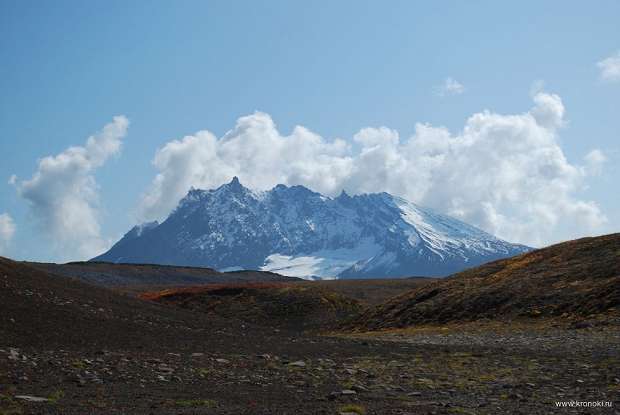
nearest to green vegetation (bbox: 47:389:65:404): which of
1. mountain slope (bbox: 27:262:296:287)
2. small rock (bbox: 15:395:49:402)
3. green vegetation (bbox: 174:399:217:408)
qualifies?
small rock (bbox: 15:395:49:402)

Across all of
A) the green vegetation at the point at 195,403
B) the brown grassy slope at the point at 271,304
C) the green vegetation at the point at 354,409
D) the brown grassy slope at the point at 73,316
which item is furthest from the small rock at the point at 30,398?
the brown grassy slope at the point at 271,304

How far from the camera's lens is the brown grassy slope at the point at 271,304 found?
228 ft

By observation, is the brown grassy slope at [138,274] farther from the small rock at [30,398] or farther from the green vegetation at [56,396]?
the small rock at [30,398]

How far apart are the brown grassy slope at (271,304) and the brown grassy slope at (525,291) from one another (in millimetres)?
11749

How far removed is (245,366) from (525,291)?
31479 mm

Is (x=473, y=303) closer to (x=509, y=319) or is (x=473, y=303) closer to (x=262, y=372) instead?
(x=509, y=319)

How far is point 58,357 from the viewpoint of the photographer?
22.0 meters

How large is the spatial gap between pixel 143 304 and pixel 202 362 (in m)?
16.7

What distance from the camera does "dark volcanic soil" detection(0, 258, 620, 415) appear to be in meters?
16.0

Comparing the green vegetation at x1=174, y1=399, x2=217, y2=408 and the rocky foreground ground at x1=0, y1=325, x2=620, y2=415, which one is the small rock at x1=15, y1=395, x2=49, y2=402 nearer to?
the rocky foreground ground at x1=0, y1=325, x2=620, y2=415

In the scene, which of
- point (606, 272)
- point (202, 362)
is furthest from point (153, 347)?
point (606, 272)

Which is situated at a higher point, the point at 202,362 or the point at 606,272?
the point at 606,272

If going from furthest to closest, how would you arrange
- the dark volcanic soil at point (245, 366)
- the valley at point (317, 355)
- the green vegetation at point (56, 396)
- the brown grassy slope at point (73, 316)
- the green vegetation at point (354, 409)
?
the brown grassy slope at point (73, 316)
the valley at point (317, 355)
the dark volcanic soil at point (245, 366)
the green vegetation at point (56, 396)
the green vegetation at point (354, 409)

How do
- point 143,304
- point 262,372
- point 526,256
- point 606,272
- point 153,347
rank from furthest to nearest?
1. point 526,256
2. point 606,272
3. point 143,304
4. point 153,347
5. point 262,372
